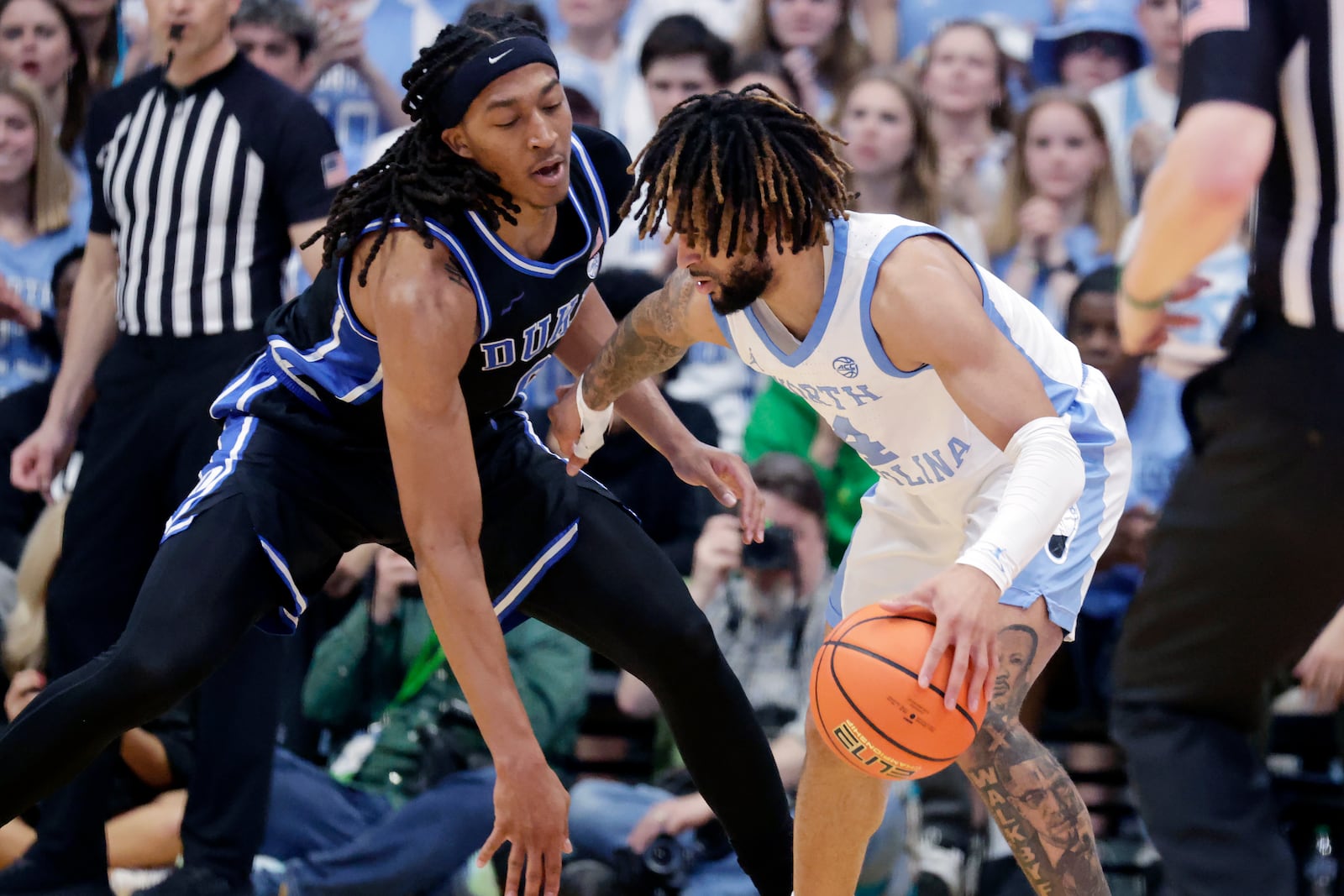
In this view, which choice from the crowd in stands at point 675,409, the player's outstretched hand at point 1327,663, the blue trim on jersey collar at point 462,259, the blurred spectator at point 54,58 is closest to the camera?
the blue trim on jersey collar at point 462,259

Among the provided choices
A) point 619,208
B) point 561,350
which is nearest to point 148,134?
point 561,350

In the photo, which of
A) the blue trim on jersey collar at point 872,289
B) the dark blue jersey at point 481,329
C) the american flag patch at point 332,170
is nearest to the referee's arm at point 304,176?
the american flag patch at point 332,170

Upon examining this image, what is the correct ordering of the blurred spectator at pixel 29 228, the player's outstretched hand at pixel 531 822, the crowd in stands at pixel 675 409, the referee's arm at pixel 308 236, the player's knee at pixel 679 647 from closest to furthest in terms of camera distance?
the player's outstretched hand at pixel 531 822
the player's knee at pixel 679 647
the referee's arm at pixel 308 236
the crowd in stands at pixel 675 409
the blurred spectator at pixel 29 228

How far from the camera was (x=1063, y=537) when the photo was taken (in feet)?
9.87

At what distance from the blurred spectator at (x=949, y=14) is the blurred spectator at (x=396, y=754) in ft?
8.15

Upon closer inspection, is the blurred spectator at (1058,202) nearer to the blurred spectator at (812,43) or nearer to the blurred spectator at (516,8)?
the blurred spectator at (812,43)

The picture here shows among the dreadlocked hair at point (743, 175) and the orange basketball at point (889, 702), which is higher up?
the dreadlocked hair at point (743, 175)

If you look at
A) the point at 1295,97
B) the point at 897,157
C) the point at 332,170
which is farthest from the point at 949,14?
the point at 332,170

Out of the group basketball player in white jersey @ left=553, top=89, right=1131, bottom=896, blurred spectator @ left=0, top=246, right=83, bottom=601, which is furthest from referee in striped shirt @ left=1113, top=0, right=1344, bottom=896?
blurred spectator @ left=0, top=246, right=83, bottom=601

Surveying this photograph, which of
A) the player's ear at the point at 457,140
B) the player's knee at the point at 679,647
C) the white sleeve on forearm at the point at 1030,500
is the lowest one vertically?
the player's knee at the point at 679,647

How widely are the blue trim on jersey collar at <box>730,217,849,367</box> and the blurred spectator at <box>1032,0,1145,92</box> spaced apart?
2.73m

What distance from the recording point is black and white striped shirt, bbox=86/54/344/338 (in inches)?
171

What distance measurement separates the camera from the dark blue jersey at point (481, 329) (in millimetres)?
3090

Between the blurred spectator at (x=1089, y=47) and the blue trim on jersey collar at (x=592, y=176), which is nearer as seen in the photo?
the blue trim on jersey collar at (x=592, y=176)
